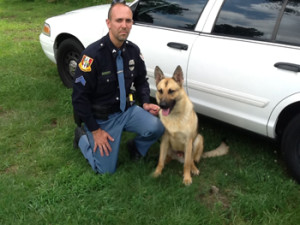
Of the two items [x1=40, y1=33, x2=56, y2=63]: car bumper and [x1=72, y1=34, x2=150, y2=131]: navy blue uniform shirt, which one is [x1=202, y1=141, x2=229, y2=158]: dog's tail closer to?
[x1=72, y1=34, x2=150, y2=131]: navy blue uniform shirt

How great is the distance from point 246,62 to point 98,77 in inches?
50.4

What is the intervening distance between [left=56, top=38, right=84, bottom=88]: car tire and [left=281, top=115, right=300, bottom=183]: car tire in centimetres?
274

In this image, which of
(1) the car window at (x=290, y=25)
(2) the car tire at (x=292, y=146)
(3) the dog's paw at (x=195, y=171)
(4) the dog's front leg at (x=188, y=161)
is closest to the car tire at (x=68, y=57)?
(4) the dog's front leg at (x=188, y=161)

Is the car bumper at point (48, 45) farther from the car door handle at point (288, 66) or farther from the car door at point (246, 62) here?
the car door handle at point (288, 66)

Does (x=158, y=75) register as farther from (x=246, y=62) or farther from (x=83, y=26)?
(x=83, y=26)

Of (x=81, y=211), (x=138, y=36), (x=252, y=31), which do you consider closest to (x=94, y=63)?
(x=138, y=36)

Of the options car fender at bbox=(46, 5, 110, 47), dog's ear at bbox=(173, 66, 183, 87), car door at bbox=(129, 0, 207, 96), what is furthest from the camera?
car fender at bbox=(46, 5, 110, 47)

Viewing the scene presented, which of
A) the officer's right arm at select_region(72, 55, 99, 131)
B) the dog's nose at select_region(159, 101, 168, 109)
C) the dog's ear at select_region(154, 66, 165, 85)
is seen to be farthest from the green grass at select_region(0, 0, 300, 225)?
the dog's ear at select_region(154, 66, 165, 85)

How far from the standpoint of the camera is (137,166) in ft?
9.87

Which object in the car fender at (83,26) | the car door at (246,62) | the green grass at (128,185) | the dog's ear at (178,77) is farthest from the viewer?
the car fender at (83,26)

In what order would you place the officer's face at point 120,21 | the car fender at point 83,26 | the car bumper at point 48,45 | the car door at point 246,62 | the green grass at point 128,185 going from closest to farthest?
the green grass at point 128,185, the car door at point 246,62, the officer's face at point 120,21, the car fender at point 83,26, the car bumper at point 48,45

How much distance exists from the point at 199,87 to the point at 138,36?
3.17ft

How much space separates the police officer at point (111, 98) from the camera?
277cm

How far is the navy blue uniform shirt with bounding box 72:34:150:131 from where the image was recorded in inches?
110
